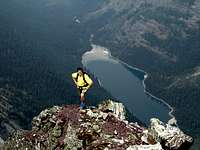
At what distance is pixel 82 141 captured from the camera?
210 ft

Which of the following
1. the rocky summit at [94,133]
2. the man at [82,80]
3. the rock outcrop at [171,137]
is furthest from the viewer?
the man at [82,80]

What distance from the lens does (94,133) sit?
65.0 metres

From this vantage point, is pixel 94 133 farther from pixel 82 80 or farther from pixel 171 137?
pixel 82 80

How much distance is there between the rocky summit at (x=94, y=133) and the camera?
62.1 metres

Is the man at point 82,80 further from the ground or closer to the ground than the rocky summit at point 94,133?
further from the ground

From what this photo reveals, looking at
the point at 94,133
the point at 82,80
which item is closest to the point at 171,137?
the point at 94,133

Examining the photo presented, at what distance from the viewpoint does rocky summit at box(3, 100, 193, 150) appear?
62.1 metres

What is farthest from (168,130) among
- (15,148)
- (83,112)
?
(15,148)

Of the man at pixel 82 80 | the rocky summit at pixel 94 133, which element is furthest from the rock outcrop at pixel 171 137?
the man at pixel 82 80

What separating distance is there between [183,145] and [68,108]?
57.0 ft

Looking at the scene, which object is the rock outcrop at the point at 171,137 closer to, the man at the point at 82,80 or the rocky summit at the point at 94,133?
the rocky summit at the point at 94,133

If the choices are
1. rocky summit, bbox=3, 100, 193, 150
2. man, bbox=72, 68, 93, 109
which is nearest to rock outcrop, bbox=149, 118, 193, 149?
rocky summit, bbox=3, 100, 193, 150

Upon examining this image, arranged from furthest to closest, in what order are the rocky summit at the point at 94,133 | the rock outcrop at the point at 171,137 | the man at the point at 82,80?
1. the man at the point at 82,80
2. the rocky summit at the point at 94,133
3. the rock outcrop at the point at 171,137

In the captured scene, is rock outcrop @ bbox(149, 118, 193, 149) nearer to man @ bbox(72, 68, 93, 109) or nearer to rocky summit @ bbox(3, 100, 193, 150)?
rocky summit @ bbox(3, 100, 193, 150)
